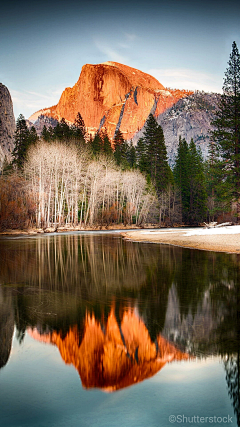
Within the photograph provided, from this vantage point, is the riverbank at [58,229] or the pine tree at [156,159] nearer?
the riverbank at [58,229]

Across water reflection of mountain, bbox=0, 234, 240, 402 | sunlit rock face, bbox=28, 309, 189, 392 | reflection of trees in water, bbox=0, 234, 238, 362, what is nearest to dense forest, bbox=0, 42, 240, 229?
reflection of trees in water, bbox=0, 234, 238, 362

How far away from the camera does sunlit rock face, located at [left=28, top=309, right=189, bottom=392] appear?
4340 mm

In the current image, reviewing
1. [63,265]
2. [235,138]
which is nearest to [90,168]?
[235,138]

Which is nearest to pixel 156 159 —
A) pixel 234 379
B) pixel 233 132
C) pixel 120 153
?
pixel 120 153

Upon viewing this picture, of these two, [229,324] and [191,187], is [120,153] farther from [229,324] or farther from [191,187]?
[229,324]

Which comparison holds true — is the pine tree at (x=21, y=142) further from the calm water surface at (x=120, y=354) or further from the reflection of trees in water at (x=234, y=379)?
the reflection of trees in water at (x=234, y=379)

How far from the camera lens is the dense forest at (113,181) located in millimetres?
39812

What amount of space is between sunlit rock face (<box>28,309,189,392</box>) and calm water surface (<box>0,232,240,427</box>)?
0.01 metres

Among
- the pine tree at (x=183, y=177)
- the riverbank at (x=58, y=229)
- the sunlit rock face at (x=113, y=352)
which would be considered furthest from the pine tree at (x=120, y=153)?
the sunlit rock face at (x=113, y=352)

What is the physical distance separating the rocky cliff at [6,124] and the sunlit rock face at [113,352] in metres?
86.6

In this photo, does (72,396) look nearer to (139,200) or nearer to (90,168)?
(90,168)

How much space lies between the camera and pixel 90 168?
5066cm

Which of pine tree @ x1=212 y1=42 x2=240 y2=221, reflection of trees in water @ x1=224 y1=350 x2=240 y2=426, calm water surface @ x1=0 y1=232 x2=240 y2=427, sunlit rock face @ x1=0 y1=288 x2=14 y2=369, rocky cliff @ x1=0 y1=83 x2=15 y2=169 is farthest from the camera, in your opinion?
rocky cliff @ x1=0 y1=83 x2=15 y2=169

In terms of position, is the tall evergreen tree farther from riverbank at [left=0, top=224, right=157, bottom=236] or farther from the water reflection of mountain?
the water reflection of mountain
